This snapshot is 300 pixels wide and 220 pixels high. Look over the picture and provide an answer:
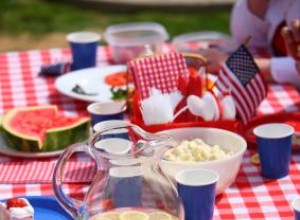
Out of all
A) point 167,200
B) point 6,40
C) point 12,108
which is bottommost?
point 6,40

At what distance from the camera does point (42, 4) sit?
8.25 meters

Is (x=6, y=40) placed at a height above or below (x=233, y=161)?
below

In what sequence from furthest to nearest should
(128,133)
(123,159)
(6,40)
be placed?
(6,40) < (128,133) < (123,159)

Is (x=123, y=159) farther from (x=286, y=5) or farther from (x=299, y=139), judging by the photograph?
(x=286, y=5)

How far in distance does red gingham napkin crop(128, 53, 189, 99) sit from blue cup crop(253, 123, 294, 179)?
42 cm

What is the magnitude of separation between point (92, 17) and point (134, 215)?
574cm

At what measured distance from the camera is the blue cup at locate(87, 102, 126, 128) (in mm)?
3137

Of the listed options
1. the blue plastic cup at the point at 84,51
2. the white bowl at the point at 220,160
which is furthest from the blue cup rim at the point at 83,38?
the white bowl at the point at 220,160

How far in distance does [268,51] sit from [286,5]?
260 millimetres

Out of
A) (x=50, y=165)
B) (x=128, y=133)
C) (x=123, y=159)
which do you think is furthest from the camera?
(x=50, y=165)

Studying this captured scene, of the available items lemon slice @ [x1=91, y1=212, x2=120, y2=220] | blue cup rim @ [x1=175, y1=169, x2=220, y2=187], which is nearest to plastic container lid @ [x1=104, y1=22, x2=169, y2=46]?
blue cup rim @ [x1=175, y1=169, x2=220, y2=187]

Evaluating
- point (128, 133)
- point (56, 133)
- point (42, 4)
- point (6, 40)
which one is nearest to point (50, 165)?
point (56, 133)

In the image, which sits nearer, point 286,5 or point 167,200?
point 167,200

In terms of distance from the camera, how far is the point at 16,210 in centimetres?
231
